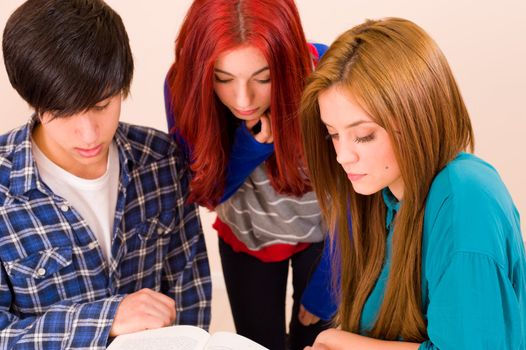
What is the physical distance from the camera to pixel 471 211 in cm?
94

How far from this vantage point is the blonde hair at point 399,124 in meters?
0.98

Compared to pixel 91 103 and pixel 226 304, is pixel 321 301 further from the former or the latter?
pixel 226 304

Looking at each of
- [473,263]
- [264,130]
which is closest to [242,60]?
[264,130]

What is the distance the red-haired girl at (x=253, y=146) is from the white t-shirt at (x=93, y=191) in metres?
0.16

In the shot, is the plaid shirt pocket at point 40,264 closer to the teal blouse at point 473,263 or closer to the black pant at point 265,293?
the black pant at point 265,293

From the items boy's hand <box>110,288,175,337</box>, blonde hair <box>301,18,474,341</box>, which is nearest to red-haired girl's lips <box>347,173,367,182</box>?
blonde hair <box>301,18,474,341</box>

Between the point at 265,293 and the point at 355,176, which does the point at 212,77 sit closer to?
the point at 355,176

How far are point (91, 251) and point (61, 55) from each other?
15.3 inches

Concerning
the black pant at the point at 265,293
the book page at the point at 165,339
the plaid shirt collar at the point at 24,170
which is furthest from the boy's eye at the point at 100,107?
the black pant at the point at 265,293

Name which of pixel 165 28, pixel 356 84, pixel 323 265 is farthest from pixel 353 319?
pixel 165 28

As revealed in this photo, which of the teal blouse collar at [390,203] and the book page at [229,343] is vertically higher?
the teal blouse collar at [390,203]

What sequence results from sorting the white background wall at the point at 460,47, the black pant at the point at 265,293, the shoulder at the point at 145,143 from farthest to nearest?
1. the white background wall at the point at 460,47
2. the black pant at the point at 265,293
3. the shoulder at the point at 145,143

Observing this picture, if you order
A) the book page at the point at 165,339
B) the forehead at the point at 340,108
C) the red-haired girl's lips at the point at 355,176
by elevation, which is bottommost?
the book page at the point at 165,339

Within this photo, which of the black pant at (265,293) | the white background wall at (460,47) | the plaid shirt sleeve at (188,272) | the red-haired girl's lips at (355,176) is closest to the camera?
the red-haired girl's lips at (355,176)
